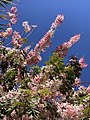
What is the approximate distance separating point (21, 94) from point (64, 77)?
1138mm

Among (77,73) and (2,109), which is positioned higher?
(77,73)

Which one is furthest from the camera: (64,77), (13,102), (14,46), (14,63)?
(14,46)

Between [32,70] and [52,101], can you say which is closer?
[52,101]

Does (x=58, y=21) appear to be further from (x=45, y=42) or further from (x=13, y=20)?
(x=13, y=20)

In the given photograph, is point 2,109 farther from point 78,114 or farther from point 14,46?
point 14,46

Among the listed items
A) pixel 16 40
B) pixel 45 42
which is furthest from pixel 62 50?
pixel 16 40

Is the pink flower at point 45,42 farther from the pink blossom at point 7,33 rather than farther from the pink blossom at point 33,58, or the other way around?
the pink blossom at point 7,33

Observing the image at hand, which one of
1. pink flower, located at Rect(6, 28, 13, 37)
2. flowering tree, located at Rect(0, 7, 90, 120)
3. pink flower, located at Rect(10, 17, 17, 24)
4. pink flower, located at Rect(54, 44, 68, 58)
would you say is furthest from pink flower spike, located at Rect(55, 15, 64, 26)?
pink flower, located at Rect(10, 17, 17, 24)

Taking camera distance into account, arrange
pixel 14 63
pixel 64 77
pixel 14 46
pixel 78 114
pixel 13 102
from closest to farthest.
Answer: pixel 78 114 → pixel 13 102 → pixel 64 77 → pixel 14 63 → pixel 14 46

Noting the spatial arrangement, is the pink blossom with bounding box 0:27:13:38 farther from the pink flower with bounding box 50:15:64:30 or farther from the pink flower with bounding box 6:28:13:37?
the pink flower with bounding box 50:15:64:30

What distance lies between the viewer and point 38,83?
432cm

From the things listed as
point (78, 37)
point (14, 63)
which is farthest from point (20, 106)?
point (78, 37)

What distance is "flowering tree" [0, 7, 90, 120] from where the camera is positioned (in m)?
3.66

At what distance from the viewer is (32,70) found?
5430 mm
